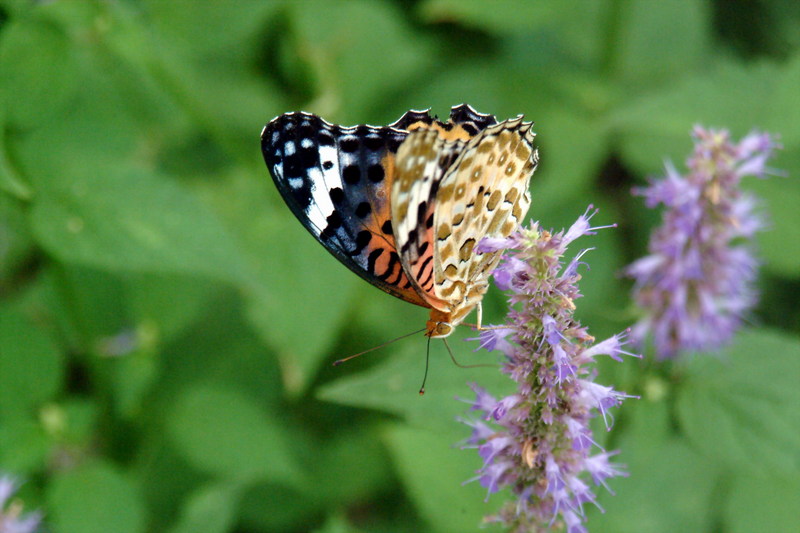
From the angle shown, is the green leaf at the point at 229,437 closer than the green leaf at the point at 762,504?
No

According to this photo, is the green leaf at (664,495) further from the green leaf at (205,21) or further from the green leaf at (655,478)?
the green leaf at (205,21)

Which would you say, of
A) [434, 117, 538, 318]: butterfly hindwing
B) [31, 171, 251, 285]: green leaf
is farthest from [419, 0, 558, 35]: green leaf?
[434, 117, 538, 318]: butterfly hindwing

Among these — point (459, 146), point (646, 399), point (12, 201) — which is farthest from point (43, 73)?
point (646, 399)

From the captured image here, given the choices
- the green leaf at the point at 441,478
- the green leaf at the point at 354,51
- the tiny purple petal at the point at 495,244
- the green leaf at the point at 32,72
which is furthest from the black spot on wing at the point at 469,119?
the green leaf at the point at 354,51

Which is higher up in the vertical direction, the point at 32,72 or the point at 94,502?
the point at 32,72

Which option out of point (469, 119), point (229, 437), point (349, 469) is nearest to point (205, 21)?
point (229, 437)

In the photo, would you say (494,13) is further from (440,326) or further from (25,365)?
(25,365)

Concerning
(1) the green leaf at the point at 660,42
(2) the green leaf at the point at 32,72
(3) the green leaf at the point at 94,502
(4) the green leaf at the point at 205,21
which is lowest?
(3) the green leaf at the point at 94,502
